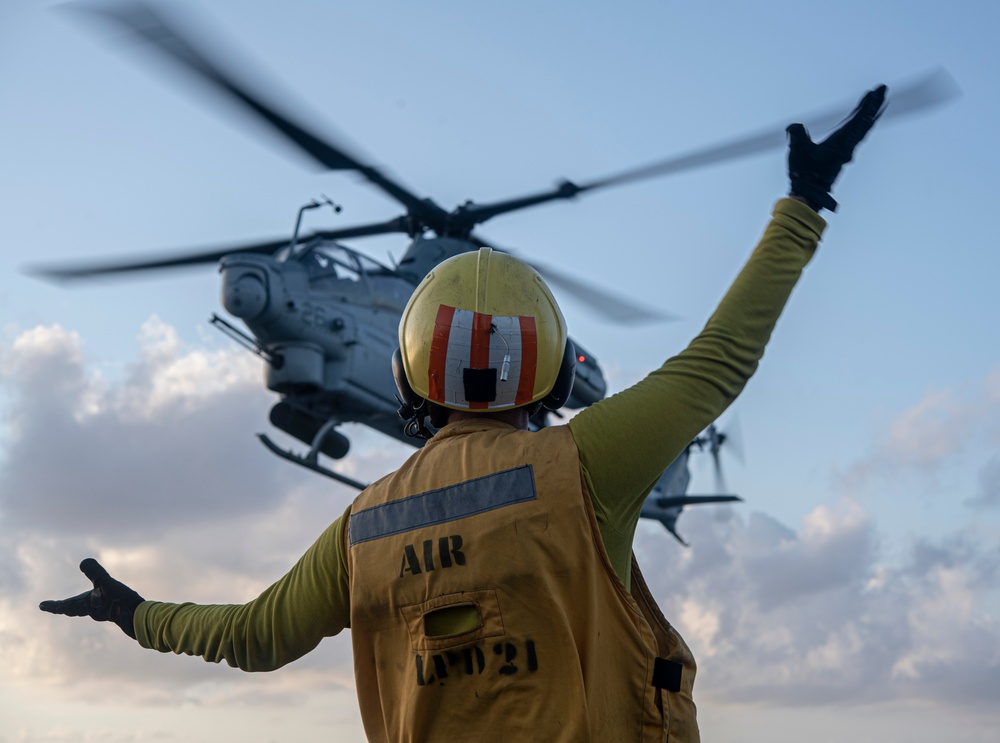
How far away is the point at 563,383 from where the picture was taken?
8.36 ft

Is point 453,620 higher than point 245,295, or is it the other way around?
point 245,295

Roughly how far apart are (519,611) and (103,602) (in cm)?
114

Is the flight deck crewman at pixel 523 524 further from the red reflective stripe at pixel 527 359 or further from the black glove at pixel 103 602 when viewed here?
the black glove at pixel 103 602

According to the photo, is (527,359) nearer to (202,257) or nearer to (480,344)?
(480,344)

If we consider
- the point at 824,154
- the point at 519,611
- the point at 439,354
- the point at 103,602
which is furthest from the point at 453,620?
the point at 824,154

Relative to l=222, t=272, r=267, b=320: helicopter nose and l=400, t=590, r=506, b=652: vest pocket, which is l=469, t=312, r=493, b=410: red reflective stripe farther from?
l=222, t=272, r=267, b=320: helicopter nose

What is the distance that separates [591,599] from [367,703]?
0.64 metres

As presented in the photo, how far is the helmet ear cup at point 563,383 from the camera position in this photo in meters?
2.54

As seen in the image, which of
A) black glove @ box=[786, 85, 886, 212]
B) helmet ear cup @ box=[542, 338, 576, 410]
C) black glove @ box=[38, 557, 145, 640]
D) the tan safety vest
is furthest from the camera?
black glove @ box=[38, 557, 145, 640]

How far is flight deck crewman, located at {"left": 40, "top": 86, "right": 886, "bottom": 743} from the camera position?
2.20 m

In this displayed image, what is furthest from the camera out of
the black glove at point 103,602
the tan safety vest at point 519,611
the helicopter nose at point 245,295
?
the helicopter nose at point 245,295

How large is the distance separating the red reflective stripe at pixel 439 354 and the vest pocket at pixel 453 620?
45 cm

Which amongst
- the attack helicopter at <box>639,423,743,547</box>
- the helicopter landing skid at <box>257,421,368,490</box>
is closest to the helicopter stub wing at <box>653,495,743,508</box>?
the attack helicopter at <box>639,423,743,547</box>

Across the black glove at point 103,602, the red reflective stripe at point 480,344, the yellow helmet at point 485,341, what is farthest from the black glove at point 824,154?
the black glove at point 103,602
